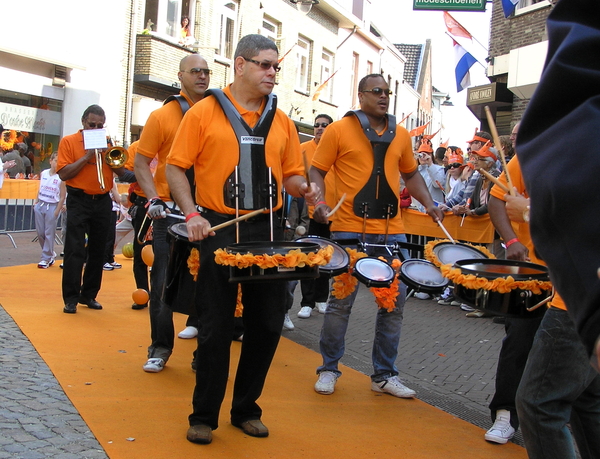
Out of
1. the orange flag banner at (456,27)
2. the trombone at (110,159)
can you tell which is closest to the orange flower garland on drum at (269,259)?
the trombone at (110,159)

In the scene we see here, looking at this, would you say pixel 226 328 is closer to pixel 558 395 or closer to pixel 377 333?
pixel 377 333

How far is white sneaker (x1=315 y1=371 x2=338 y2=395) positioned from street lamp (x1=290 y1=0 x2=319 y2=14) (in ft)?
76.7

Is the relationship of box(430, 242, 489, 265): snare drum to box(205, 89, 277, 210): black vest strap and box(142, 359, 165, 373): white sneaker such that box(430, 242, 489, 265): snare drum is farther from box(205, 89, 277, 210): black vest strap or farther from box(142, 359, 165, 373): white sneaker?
box(142, 359, 165, 373): white sneaker

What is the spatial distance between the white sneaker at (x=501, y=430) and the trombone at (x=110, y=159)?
475 centimetres

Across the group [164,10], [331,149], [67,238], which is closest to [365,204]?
[331,149]

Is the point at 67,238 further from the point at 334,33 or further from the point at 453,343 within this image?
the point at 334,33

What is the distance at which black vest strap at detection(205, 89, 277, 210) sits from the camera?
13.4ft

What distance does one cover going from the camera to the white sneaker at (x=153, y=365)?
530cm

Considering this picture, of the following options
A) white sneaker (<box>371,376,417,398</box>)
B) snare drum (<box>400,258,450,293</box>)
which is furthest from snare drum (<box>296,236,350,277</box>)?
white sneaker (<box>371,376,417,398</box>)

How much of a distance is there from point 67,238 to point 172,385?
3012mm

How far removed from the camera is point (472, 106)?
1988 centimetres

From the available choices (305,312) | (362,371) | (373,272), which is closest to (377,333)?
(373,272)

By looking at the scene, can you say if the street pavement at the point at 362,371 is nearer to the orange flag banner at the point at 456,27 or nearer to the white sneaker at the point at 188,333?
the white sneaker at the point at 188,333

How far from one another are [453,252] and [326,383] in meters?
1.40
